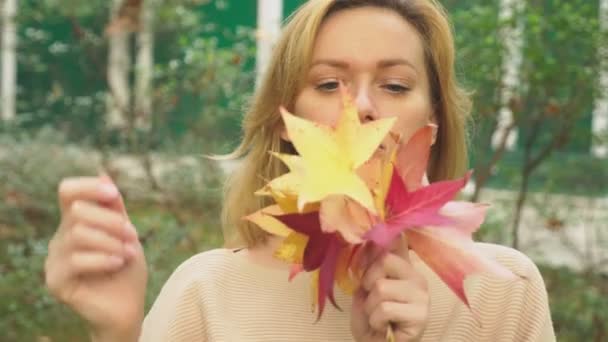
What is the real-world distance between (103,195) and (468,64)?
402 cm

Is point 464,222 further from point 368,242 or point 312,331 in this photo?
point 312,331

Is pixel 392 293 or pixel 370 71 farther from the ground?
pixel 370 71

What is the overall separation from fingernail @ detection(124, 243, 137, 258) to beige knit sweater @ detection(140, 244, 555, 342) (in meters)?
0.58

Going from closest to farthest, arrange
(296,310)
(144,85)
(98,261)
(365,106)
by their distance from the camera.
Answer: (98,261) < (365,106) < (296,310) < (144,85)

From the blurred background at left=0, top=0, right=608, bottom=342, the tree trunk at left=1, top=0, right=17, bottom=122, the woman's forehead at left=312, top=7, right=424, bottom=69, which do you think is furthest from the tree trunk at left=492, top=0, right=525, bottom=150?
the tree trunk at left=1, top=0, right=17, bottom=122

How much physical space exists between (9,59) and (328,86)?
12689mm

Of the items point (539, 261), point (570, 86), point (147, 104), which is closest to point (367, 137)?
point (570, 86)

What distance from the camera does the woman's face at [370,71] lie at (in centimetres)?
185

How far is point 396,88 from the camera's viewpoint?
6.23 ft

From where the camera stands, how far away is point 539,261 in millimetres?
5887

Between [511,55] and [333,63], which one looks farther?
[511,55]

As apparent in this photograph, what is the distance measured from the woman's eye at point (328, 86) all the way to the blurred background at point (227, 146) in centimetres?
149

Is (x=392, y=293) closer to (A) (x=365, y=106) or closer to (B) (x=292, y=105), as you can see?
(A) (x=365, y=106)

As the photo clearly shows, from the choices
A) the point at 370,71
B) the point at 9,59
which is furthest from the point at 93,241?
the point at 9,59
